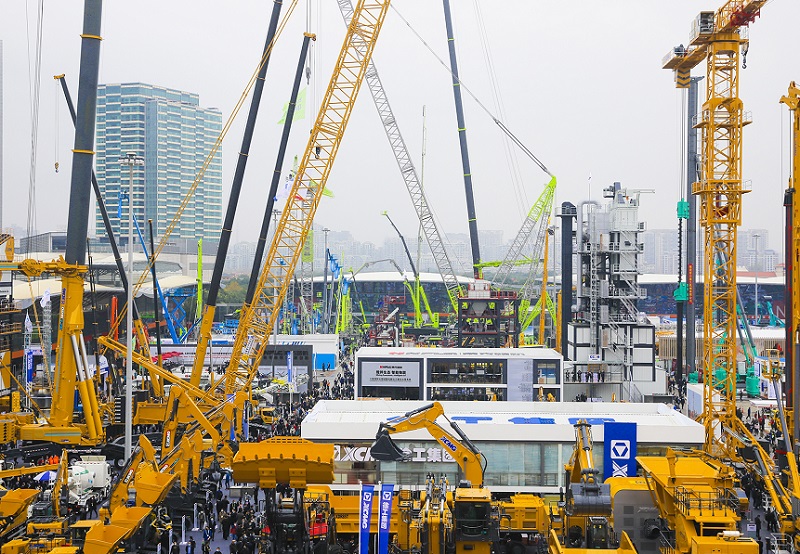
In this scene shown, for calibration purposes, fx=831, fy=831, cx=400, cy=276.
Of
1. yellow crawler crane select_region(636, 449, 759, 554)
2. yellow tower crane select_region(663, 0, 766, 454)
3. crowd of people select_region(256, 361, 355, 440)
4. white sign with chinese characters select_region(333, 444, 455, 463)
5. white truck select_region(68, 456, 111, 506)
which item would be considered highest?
yellow tower crane select_region(663, 0, 766, 454)

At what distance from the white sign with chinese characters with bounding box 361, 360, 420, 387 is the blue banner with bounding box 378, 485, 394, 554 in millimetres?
23821

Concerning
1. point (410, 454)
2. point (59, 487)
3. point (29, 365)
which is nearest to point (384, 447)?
point (410, 454)

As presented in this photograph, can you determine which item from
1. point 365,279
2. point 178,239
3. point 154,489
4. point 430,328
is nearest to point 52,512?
point 154,489

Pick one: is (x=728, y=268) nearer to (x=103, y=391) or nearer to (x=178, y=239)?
(x=103, y=391)

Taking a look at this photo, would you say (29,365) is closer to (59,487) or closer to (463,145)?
(59,487)

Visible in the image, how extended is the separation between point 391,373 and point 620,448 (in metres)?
21.2

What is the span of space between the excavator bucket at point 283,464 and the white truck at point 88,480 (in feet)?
31.4

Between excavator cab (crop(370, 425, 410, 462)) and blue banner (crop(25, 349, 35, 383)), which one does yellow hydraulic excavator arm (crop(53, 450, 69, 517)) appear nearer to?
excavator cab (crop(370, 425, 410, 462))

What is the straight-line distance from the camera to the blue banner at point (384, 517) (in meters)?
20.4

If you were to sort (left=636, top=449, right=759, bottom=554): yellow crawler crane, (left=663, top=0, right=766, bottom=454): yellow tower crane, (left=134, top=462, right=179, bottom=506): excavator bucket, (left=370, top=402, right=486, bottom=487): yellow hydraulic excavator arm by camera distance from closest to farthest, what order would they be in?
(left=636, top=449, right=759, bottom=554): yellow crawler crane < (left=134, top=462, right=179, bottom=506): excavator bucket < (left=370, top=402, right=486, bottom=487): yellow hydraulic excavator arm < (left=663, top=0, right=766, bottom=454): yellow tower crane

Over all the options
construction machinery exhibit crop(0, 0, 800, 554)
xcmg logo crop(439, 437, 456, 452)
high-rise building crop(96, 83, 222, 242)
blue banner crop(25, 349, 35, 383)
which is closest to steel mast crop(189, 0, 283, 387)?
construction machinery exhibit crop(0, 0, 800, 554)

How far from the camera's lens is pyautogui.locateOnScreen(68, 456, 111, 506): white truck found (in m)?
26.9

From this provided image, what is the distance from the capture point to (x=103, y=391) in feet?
146

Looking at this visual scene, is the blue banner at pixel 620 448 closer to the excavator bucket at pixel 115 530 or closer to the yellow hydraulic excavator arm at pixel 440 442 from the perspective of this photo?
the yellow hydraulic excavator arm at pixel 440 442
